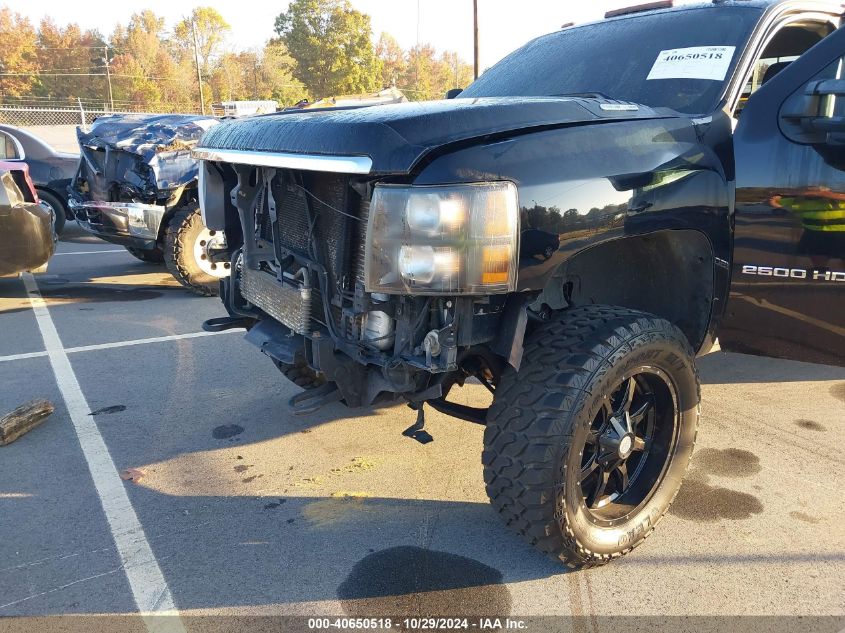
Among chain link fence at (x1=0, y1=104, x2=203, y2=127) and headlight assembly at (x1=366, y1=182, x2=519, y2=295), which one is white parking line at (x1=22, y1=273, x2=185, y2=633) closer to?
headlight assembly at (x1=366, y1=182, x2=519, y2=295)

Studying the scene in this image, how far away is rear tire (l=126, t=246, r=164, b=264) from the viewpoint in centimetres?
859

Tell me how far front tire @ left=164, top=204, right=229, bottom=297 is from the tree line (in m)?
42.3

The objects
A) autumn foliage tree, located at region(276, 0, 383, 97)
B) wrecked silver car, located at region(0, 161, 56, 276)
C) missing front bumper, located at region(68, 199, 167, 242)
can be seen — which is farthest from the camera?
autumn foliage tree, located at region(276, 0, 383, 97)

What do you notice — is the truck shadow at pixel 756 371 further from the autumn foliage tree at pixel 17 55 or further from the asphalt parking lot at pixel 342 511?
the autumn foliage tree at pixel 17 55

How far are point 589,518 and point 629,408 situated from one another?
47 centimetres

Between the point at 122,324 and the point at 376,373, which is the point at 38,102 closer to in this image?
the point at 122,324

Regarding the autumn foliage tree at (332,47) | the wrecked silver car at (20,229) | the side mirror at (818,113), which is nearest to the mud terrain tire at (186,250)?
the wrecked silver car at (20,229)

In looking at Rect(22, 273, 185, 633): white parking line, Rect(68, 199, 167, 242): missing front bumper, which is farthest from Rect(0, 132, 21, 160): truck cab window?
Rect(22, 273, 185, 633): white parking line

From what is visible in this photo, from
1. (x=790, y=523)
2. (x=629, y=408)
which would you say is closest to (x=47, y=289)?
(x=629, y=408)

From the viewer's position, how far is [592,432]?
2680mm

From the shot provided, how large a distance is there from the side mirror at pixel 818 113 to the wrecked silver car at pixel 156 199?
18.0 ft

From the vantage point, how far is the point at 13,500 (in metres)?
3.22

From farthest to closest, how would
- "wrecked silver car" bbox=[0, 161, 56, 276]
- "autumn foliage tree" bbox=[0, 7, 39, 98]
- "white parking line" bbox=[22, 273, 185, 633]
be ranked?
"autumn foliage tree" bbox=[0, 7, 39, 98] < "wrecked silver car" bbox=[0, 161, 56, 276] < "white parking line" bbox=[22, 273, 185, 633]

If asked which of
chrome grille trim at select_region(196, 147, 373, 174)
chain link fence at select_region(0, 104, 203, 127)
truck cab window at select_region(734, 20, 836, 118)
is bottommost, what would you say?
chrome grille trim at select_region(196, 147, 373, 174)
